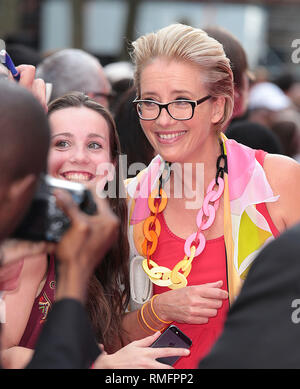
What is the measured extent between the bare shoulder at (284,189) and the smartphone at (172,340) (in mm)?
585

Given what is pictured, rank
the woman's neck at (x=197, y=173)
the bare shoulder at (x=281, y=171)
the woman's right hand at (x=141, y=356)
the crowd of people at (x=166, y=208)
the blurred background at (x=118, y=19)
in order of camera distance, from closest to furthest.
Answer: the woman's right hand at (x=141, y=356), the crowd of people at (x=166, y=208), the bare shoulder at (x=281, y=171), the woman's neck at (x=197, y=173), the blurred background at (x=118, y=19)

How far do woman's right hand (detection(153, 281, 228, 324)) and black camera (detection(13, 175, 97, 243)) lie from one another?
1.20 metres

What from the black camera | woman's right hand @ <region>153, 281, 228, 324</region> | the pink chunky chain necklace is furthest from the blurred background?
the black camera

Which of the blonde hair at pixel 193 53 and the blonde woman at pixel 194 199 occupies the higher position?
the blonde hair at pixel 193 53

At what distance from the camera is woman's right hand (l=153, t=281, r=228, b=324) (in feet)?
8.97

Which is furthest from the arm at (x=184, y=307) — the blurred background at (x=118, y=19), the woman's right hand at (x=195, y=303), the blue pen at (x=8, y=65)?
the blurred background at (x=118, y=19)

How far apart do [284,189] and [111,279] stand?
804 mm

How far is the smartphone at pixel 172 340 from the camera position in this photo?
266 cm

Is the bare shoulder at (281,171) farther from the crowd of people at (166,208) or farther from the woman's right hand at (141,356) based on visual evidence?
the woman's right hand at (141,356)

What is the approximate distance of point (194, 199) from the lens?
3.10 m

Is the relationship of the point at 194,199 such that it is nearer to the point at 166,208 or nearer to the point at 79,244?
the point at 166,208

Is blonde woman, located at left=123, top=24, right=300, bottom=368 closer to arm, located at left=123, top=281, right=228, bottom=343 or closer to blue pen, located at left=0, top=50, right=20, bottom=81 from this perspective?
arm, located at left=123, top=281, right=228, bottom=343

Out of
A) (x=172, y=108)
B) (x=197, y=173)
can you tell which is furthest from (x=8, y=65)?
(x=197, y=173)
